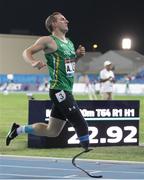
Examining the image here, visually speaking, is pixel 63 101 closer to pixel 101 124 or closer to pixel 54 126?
pixel 54 126

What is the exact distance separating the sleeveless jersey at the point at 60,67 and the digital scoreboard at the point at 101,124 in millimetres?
3743

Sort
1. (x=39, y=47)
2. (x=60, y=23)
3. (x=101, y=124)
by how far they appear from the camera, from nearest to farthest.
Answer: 1. (x=39, y=47)
2. (x=60, y=23)
3. (x=101, y=124)

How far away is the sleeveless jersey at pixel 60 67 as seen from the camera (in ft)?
27.6

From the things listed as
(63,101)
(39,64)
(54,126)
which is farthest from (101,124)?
(39,64)

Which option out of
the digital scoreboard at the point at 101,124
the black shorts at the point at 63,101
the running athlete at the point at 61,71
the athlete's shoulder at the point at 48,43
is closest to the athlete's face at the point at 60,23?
the running athlete at the point at 61,71

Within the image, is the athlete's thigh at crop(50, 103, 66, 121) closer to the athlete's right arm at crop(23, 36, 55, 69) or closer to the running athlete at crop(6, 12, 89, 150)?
the running athlete at crop(6, 12, 89, 150)

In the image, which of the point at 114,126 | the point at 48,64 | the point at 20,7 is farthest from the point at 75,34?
the point at 48,64

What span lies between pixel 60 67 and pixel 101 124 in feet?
14.8

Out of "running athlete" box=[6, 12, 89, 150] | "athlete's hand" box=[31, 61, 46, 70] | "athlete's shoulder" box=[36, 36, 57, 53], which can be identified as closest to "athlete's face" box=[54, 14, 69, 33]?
"running athlete" box=[6, 12, 89, 150]

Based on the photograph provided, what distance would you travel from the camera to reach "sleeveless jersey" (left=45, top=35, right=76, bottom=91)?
27.6 feet

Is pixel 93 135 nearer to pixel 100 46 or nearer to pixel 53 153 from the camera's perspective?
pixel 53 153

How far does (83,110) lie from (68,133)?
0.55 metres

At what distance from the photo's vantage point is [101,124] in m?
12.7

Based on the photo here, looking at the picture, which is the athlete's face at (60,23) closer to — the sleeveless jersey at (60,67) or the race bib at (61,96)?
the sleeveless jersey at (60,67)
